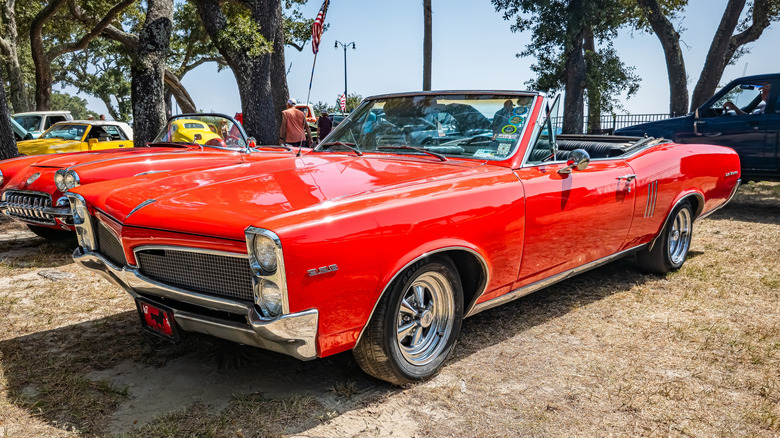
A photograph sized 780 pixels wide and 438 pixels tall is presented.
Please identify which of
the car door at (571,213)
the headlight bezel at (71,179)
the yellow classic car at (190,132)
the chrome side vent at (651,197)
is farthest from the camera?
the yellow classic car at (190,132)

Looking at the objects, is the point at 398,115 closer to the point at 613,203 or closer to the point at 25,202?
the point at 613,203

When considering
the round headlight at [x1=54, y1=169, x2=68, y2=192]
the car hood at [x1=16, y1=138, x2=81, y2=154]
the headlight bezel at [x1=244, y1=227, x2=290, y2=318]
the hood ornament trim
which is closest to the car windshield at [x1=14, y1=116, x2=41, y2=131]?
the car hood at [x1=16, y1=138, x2=81, y2=154]

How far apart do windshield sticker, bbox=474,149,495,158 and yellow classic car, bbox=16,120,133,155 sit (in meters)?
8.71

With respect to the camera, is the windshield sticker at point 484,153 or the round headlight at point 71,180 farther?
the round headlight at point 71,180

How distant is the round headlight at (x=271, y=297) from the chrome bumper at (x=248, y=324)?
4 centimetres

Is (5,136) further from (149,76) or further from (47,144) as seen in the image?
(149,76)

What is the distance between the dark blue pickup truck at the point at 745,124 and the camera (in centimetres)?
853

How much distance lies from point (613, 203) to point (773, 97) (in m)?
6.14

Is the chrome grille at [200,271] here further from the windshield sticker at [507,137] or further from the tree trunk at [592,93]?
the tree trunk at [592,93]

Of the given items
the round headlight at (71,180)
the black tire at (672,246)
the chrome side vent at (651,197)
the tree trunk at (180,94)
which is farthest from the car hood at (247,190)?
the tree trunk at (180,94)

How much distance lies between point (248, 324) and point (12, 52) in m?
23.7

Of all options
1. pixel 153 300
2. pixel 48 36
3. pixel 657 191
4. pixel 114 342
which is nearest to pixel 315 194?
pixel 153 300

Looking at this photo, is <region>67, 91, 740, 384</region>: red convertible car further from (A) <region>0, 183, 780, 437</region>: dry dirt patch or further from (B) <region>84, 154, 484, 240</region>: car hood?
(A) <region>0, 183, 780, 437</region>: dry dirt patch

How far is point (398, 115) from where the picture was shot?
4.18 meters
